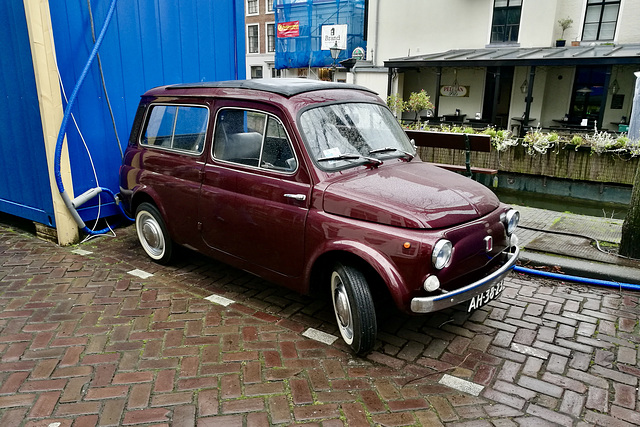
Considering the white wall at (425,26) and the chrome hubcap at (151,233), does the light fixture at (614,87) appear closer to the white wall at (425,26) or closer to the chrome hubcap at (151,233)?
the white wall at (425,26)

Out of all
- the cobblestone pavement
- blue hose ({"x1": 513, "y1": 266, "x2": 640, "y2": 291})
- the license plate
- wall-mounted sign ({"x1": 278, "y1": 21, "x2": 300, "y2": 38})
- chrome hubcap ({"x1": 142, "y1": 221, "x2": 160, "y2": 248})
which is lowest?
the cobblestone pavement

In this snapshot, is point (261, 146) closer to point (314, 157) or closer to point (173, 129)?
point (314, 157)

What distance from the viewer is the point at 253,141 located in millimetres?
4035

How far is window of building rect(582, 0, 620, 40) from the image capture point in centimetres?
1973

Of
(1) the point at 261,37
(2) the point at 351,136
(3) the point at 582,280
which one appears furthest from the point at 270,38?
(3) the point at 582,280

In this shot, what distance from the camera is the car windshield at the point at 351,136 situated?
367 centimetres

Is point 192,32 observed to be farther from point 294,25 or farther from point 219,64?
point 294,25

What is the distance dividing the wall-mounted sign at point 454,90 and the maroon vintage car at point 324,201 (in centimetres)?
2012

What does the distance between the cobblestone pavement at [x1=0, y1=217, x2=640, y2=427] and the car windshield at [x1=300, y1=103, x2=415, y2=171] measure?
1.38m

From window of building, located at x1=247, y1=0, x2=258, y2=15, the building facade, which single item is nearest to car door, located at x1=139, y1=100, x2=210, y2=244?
the building facade

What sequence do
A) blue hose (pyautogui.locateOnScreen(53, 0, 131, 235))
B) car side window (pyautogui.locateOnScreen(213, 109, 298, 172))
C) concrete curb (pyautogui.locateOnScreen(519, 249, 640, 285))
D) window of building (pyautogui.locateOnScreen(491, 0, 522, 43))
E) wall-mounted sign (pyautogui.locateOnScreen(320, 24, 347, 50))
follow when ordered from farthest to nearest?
wall-mounted sign (pyautogui.locateOnScreen(320, 24, 347, 50))
window of building (pyautogui.locateOnScreen(491, 0, 522, 43))
blue hose (pyautogui.locateOnScreen(53, 0, 131, 235))
concrete curb (pyautogui.locateOnScreen(519, 249, 640, 285))
car side window (pyautogui.locateOnScreen(213, 109, 298, 172))

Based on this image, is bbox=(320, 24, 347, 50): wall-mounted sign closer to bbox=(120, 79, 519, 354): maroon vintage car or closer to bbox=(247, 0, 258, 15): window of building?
bbox=(247, 0, 258, 15): window of building

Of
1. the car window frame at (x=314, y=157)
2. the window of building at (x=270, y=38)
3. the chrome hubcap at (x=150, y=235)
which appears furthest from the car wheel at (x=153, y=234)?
the window of building at (x=270, y=38)

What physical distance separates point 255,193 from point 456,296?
5.93 ft
